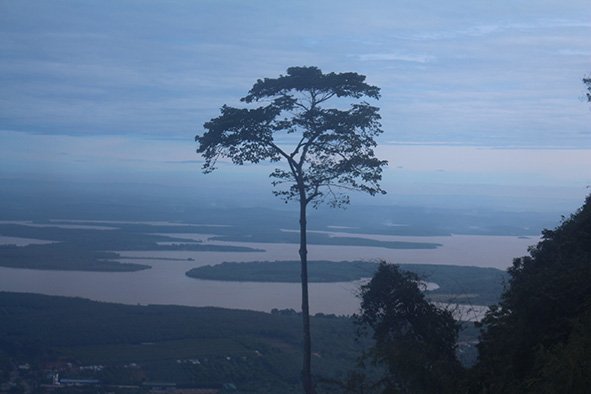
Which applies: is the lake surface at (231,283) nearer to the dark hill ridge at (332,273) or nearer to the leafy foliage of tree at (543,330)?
the dark hill ridge at (332,273)

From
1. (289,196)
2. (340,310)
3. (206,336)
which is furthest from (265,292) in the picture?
(289,196)

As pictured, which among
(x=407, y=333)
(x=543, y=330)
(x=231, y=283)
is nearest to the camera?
(x=543, y=330)

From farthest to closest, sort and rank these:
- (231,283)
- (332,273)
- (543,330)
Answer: (231,283) → (332,273) → (543,330)

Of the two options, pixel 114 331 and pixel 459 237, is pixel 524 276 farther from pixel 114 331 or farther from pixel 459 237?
pixel 459 237

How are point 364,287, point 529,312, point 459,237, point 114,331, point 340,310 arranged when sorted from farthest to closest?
point 459,237 < point 340,310 < point 114,331 < point 364,287 < point 529,312

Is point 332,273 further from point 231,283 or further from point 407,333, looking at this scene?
point 407,333

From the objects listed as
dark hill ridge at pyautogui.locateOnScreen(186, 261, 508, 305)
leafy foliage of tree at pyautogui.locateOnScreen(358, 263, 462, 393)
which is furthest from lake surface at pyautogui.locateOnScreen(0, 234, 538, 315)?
leafy foliage of tree at pyautogui.locateOnScreen(358, 263, 462, 393)

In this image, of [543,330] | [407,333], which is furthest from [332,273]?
[543,330]

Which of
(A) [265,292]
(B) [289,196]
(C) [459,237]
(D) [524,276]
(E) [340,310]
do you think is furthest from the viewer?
(C) [459,237]
